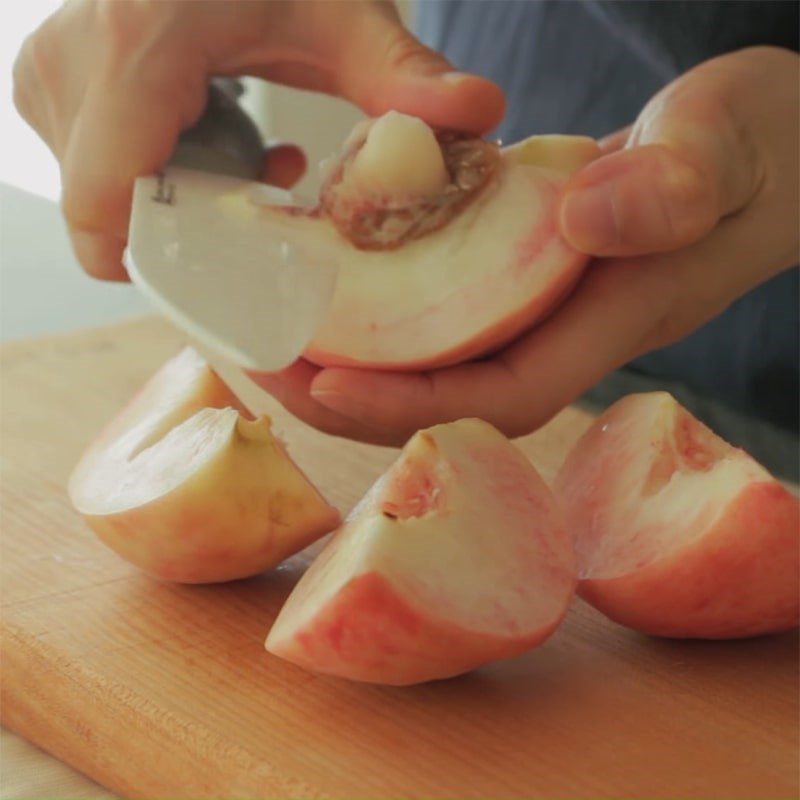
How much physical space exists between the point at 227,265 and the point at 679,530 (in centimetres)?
34

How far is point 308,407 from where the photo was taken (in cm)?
112

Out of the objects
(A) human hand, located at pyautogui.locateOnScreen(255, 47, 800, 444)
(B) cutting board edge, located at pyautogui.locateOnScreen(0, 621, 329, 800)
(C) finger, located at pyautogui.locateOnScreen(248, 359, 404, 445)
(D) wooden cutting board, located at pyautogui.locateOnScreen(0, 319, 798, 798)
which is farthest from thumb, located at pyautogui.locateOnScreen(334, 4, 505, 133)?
(B) cutting board edge, located at pyautogui.locateOnScreen(0, 621, 329, 800)

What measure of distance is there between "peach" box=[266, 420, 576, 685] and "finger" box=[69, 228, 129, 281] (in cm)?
52

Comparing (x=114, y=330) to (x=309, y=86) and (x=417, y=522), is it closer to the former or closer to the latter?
(x=309, y=86)

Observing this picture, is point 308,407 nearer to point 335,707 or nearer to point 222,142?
point 222,142

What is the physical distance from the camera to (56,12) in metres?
1.22

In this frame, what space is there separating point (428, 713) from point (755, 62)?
75cm

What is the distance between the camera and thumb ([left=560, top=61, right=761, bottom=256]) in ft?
3.26

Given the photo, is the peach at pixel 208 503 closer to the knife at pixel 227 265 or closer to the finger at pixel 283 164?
the knife at pixel 227 265

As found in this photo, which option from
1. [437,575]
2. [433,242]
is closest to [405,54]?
[433,242]

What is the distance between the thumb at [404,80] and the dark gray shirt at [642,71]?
0.42m

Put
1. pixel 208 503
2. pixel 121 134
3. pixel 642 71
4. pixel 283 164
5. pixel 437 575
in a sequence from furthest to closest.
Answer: pixel 642 71 → pixel 283 164 → pixel 121 134 → pixel 208 503 → pixel 437 575

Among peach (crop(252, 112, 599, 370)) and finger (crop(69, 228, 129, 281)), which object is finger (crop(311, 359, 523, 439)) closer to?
peach (crop(252, 112, 599, 370))

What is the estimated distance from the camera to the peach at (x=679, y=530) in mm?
818
